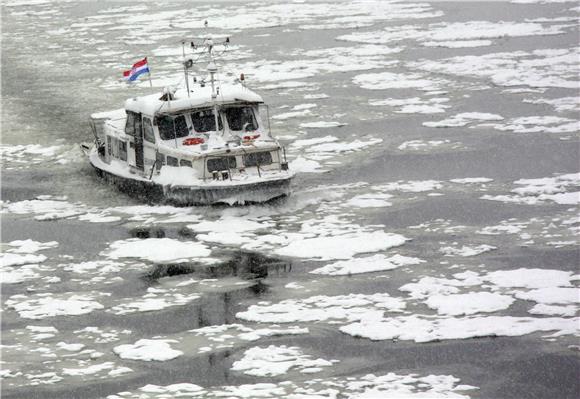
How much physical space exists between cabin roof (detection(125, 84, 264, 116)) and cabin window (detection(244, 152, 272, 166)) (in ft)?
4.25

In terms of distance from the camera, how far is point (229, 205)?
2277cm

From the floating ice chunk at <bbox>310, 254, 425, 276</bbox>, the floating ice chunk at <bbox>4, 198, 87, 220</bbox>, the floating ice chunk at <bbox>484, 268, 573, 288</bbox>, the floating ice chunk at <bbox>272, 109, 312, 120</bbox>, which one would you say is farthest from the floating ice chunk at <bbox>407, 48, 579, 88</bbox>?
the floating ice chunk at <bbox>484, 268, 573, 288</bbox>

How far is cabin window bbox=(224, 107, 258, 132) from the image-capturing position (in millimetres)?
24203

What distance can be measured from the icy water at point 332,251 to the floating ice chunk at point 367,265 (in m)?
0.05

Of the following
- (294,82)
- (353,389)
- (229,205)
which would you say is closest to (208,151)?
(229,205)

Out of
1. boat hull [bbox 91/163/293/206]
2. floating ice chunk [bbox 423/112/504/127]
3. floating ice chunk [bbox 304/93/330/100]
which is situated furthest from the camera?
floating ice chunk [bbox 304/93/330/100]

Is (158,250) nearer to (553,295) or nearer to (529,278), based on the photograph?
(529,278)

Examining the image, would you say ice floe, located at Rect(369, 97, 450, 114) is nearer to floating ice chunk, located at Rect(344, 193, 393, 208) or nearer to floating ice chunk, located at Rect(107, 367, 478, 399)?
floating ice chunk, located at Rect(344, 193, 393, 208)

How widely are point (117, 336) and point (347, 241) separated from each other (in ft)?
18.3

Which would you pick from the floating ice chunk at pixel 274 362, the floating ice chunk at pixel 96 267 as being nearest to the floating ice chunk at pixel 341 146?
the floating ice chunk at pixel 96 267

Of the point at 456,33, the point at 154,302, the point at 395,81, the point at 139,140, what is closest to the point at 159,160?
the point at 139,140

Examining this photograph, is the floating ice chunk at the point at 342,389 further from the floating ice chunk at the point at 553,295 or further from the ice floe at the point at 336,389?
the floating ice chunk at the point at 553,295

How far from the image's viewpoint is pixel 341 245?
20234mm

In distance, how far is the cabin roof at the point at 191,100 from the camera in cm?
2375
